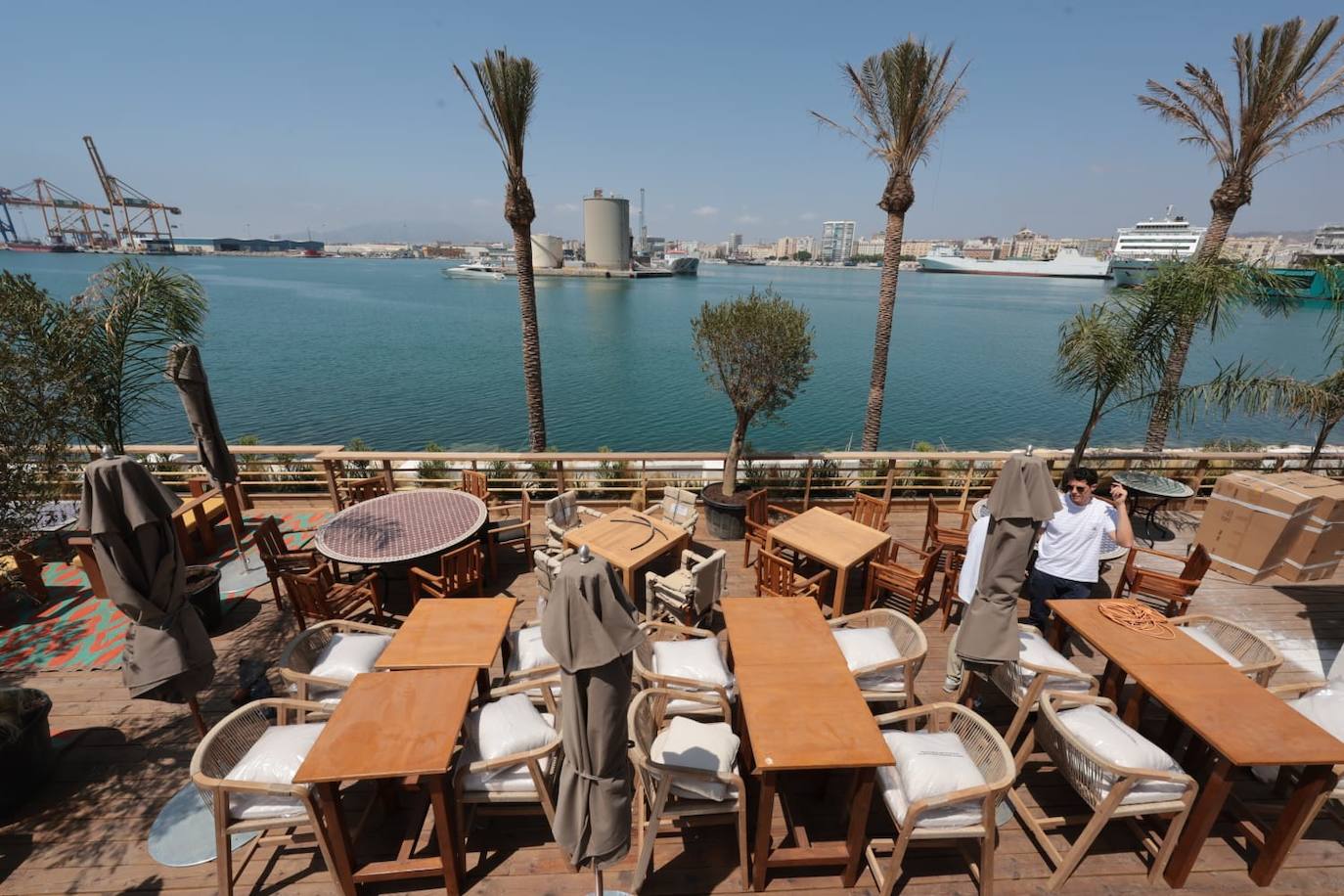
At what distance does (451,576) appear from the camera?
19.0 feet

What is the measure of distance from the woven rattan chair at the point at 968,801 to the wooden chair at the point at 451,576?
14.1 ft

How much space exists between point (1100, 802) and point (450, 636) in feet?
15.0

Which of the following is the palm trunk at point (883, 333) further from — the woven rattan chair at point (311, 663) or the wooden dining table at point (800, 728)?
the woven rattan chair at point (311, 663)

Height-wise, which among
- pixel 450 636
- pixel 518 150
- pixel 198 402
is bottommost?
pixel 450 636

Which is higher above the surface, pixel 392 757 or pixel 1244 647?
pixel 392 757

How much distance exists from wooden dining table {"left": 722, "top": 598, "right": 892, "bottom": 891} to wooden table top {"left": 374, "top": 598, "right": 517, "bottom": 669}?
75.5 inches

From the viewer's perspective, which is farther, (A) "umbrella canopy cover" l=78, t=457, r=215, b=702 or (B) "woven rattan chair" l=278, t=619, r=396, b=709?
(B) "woven rattan chair" l=278, t=619, r=396, b=709

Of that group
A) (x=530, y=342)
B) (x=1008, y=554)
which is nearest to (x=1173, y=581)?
(x=1008, y=554)

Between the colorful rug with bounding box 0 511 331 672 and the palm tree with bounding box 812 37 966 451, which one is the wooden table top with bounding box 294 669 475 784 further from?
the palm tree with bounding box 812 37 966 451

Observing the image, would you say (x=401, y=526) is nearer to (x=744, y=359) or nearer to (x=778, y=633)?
(x=778, y=633)

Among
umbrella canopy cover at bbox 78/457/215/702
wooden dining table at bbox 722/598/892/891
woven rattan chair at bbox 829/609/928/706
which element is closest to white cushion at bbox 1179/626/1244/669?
woven rattan chair at bbox 829/609/928/706

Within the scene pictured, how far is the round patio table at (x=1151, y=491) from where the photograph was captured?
308 inches

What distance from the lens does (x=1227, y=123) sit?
9445 millimetres

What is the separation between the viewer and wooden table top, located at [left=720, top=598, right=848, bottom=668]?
4.00 m
